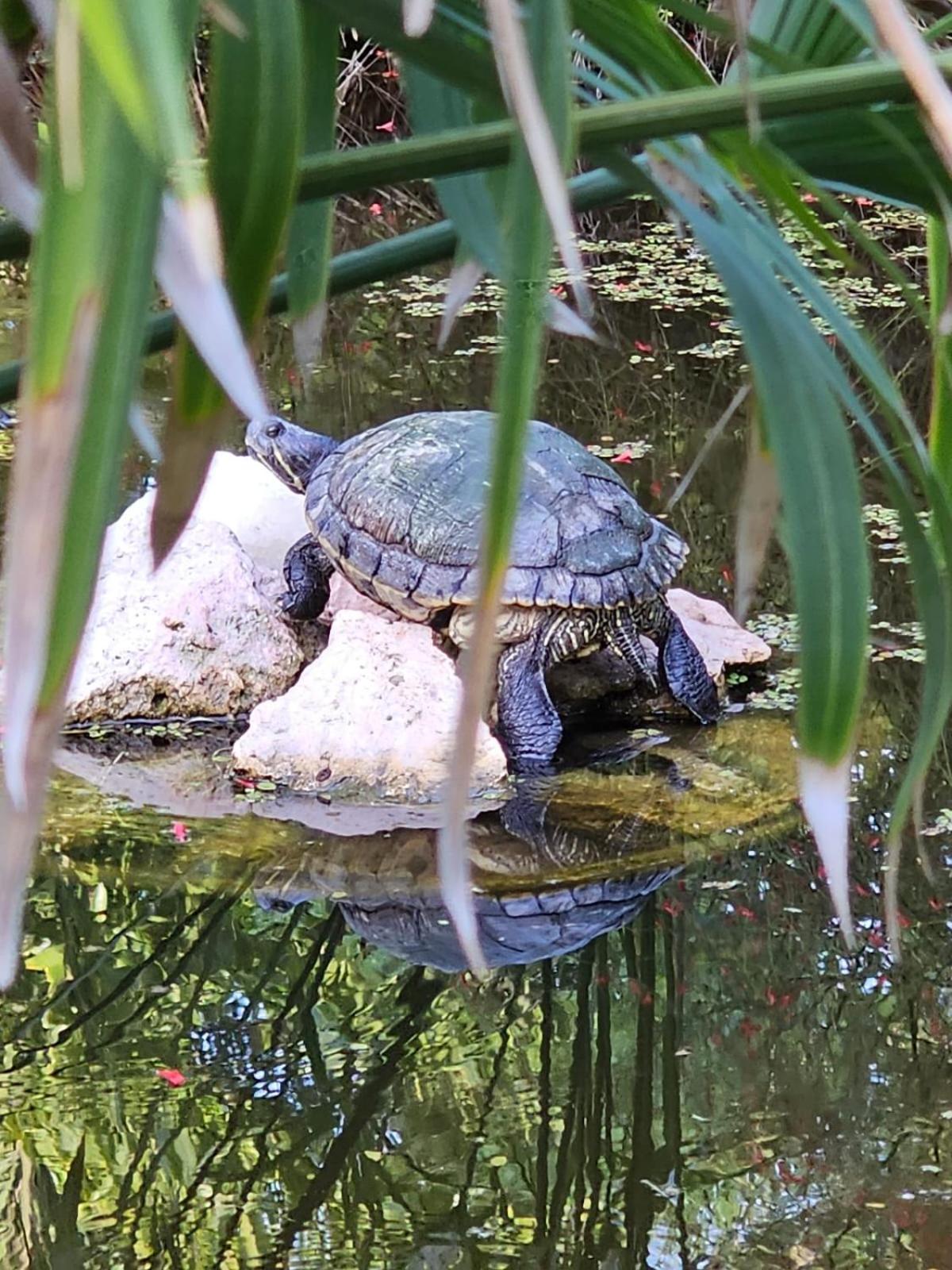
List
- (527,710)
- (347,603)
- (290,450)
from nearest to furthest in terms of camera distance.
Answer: (527,710), (347,603), (290,450)

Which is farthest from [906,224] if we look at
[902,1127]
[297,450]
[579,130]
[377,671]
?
[579,130]

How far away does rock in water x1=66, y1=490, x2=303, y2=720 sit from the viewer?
125 inches

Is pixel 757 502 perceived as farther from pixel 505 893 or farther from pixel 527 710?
pixel 527 710

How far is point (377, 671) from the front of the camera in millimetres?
3033

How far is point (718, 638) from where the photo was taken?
11.3 feet

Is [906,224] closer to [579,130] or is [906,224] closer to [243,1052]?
[243,1052]

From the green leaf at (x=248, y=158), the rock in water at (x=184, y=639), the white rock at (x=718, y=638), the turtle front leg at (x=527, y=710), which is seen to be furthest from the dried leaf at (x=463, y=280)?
the white rock at (x=718, y=638)

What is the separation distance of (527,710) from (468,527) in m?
0.46

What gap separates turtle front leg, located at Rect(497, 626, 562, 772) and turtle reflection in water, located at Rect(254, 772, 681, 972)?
1.06 ft

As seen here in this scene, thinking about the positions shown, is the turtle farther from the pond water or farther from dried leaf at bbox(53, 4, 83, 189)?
dried leaf at bbox(53, 4, 83, 189)

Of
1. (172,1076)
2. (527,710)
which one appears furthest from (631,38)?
(527,710)

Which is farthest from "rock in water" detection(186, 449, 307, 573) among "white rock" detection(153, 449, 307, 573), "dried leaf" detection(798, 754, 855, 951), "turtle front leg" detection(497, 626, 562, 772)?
"dried leaf" detection(798, 754, 855, 951)

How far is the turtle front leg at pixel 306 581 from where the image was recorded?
11.9 feet

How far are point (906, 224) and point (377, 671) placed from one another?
5.81 meters
